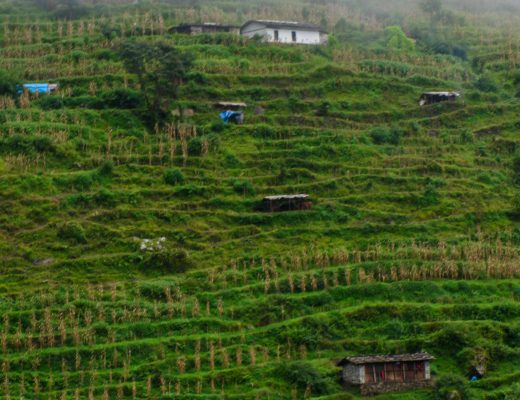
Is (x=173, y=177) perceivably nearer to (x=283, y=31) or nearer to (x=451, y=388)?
(x=451, y=388)

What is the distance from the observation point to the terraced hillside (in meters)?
41.4

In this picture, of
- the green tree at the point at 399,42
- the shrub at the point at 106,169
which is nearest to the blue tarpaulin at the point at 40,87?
the shrub at the point at 106,169

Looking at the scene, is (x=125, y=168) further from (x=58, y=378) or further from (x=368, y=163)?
(x=58, y=378)

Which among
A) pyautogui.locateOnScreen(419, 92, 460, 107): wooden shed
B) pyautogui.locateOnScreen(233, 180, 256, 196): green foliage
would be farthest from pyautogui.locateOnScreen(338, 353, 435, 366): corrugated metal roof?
pyautogui.locateOnScreen(419, 92, 460, 107): wooden shed

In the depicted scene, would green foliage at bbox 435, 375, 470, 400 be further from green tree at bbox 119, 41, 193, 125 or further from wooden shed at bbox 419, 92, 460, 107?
wooden shed at bbox 419, 92, 460, 107

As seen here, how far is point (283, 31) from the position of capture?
8219 cm

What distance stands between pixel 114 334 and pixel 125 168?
16.4 metres

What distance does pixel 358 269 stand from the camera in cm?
4806

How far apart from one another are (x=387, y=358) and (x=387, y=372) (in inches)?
24.1

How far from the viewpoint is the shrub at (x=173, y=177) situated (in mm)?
55781

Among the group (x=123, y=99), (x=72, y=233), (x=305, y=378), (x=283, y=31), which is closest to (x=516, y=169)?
(x=123, y=99)

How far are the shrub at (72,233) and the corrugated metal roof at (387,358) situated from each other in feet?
51.8

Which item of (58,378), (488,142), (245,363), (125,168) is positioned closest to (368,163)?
(488,142)

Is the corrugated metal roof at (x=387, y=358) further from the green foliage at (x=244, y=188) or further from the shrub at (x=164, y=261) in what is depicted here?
the green foliage at (x=244, y=188)
